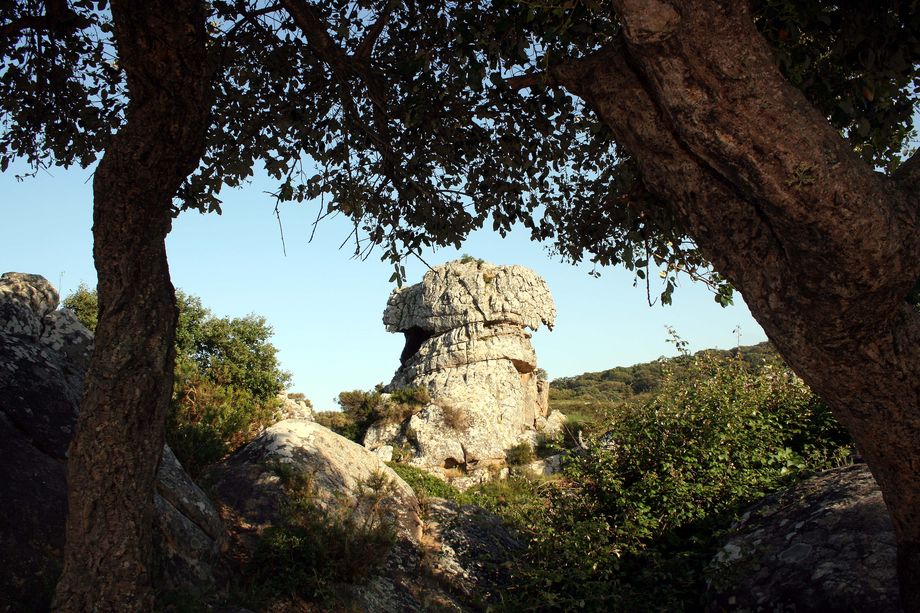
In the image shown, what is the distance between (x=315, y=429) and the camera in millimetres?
11289

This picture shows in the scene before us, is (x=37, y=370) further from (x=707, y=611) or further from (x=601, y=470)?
(x=707, y=611)

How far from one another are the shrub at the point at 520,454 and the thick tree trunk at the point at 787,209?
37.3 m

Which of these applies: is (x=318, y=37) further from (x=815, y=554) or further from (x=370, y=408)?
(x=370, y=408)

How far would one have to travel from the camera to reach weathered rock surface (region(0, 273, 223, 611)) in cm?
584

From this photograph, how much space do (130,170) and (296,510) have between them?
5097mm

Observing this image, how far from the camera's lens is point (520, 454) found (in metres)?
41.4

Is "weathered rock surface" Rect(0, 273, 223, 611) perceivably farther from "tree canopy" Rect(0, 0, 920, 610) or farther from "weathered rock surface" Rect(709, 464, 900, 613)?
"weathered rock surface" Rect(709, 464, 900, 613)

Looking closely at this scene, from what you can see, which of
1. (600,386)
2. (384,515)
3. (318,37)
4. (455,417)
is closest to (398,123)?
(318,37)

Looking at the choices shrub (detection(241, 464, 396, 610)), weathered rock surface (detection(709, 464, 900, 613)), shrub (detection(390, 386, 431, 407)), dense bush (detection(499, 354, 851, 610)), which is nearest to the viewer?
weathered rock surface (detection(709, 464, 900, 613))

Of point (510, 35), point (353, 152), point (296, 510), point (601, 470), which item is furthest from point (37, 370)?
point (601, 470)

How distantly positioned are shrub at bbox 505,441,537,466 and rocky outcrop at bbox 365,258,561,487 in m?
0.50

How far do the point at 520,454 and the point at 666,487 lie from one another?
107ft

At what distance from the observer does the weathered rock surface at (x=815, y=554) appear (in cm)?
659

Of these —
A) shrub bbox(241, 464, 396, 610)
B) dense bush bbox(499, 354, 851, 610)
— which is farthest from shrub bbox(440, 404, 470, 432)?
shrub bbox(241, 464, 396, 610)
